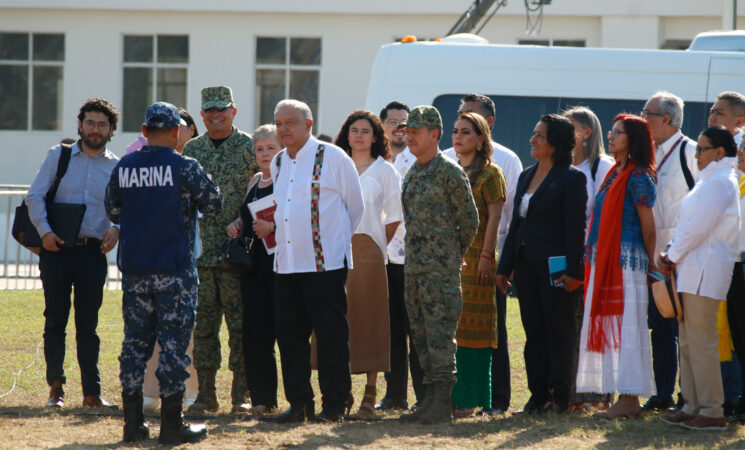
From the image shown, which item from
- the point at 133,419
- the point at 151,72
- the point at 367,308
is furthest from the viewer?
the point at 151,72

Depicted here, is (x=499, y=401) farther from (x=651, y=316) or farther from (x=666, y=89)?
(x=666, y=89)

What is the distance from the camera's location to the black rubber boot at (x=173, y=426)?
5.66 metres

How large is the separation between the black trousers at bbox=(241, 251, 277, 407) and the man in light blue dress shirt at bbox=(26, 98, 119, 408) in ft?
3.48

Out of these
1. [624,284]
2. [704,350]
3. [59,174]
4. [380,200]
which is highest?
[59,174]

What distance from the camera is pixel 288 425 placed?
6172 millimetres

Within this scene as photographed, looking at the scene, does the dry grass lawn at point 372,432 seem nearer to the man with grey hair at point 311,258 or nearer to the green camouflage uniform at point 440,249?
the man with grey hair at point 311,258

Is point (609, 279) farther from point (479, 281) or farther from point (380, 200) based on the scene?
point (380, 200)

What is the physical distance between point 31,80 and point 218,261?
1698cm

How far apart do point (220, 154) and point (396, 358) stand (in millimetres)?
1991

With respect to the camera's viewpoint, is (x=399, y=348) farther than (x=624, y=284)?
Yes

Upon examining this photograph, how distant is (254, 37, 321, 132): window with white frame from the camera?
70.6ft

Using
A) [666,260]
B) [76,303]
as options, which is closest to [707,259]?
[666,260]

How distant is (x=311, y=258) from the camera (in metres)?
6.20

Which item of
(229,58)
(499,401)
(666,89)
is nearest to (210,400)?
(499,401)
